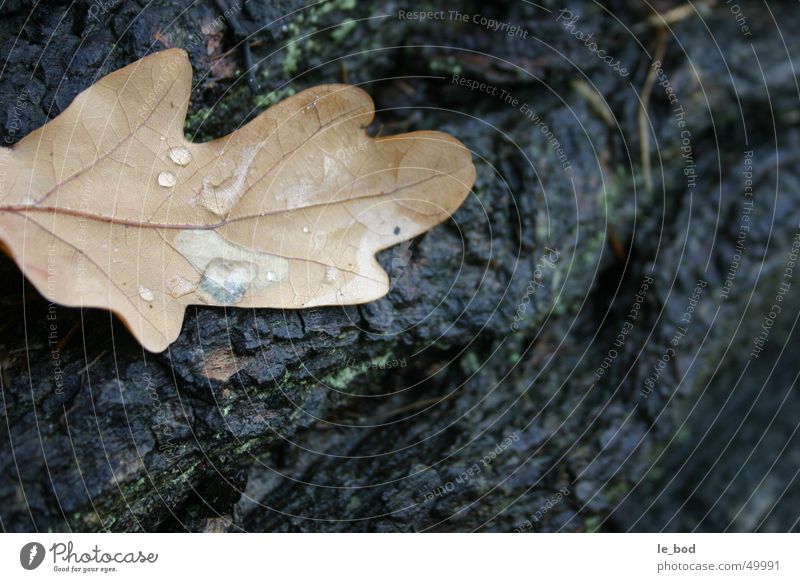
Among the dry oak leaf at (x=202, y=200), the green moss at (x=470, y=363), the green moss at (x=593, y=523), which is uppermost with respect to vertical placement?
the dry oak leaf at (x=202, y=200)

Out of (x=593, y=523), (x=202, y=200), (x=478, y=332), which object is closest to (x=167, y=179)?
(x=202, y=200)

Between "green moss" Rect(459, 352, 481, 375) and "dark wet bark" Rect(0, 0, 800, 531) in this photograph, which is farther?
"green moss" Rect(459, 352, 481, 375)

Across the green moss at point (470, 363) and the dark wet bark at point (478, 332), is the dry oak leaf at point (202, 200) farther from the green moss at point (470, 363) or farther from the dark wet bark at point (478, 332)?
the green moss at point (470, 363)

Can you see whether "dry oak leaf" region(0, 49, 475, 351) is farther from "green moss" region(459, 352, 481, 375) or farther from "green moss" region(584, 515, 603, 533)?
"green moss" region(584, 515, 603, 533)

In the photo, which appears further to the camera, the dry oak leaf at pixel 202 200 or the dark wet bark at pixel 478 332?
the dark wet bark at pixel 478 332

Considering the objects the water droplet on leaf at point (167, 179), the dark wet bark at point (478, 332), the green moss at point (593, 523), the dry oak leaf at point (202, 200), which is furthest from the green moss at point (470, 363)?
the water droplet on leaf at point (167, 179)

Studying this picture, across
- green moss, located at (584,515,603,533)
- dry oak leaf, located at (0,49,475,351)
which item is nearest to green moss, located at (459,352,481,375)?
dry oak leaf, located at (0,49,475,351)

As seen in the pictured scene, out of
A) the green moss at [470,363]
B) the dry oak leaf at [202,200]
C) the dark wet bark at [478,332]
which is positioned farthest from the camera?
the green moss at [470,363]
